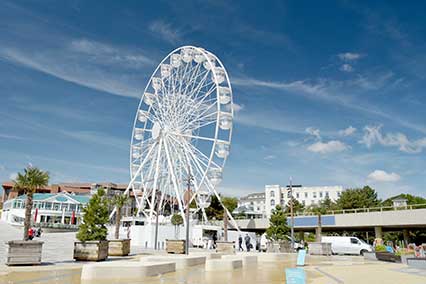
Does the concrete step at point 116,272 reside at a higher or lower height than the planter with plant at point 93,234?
lower

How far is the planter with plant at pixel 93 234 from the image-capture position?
Answer: 16766mm

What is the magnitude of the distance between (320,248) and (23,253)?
21576 millimetres

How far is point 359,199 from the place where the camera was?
64.3 metres

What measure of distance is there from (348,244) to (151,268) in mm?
27341

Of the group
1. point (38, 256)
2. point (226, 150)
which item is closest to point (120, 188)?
point (226, 150)

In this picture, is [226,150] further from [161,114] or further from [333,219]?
[333,219]

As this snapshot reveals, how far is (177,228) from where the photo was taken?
39.1m

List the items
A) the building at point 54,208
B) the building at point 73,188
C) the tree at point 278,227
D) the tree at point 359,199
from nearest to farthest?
the tree at point 278,227 → the tree at point 359,199 → the building at point 54,208 → the building at point 73,188

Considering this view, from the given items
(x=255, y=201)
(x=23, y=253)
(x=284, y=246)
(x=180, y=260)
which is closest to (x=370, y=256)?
(x=284, y=246)

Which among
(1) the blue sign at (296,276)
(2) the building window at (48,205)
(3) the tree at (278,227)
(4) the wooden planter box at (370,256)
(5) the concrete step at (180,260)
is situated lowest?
(4) the wooden planter box at (370,256)

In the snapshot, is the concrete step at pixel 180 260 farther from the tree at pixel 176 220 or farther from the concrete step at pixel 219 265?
the tree at pixel 176 220

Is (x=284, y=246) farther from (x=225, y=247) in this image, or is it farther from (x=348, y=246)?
(x=348, y=246)

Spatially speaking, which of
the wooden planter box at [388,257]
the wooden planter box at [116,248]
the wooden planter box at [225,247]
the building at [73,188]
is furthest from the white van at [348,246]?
the building at [73,188]

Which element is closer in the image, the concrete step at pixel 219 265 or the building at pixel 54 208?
the concrete step at pixel 219 265
